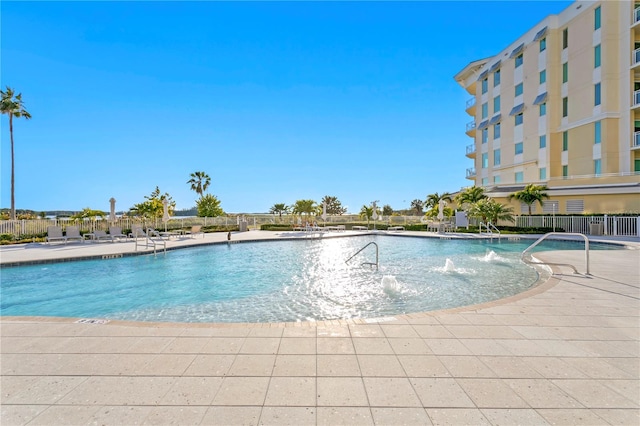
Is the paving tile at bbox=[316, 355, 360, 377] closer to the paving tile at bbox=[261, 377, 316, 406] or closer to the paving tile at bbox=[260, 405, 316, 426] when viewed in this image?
the paving tile at bbox=[261, 377, 316, 406]

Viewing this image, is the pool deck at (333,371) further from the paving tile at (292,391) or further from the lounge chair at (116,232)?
the lounge chair at (116,232)

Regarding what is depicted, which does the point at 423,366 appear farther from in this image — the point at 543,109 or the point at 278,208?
the point at 278,208

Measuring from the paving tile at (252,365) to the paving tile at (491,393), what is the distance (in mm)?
1645

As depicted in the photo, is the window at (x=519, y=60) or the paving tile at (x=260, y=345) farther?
the window at (x=519, y=60)

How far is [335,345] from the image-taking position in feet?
10.2

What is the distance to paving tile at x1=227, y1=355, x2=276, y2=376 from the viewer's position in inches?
102

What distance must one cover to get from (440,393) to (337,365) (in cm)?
88

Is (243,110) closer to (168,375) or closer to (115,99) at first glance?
(115,99)

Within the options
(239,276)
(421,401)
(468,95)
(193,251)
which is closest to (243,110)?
(193,251)

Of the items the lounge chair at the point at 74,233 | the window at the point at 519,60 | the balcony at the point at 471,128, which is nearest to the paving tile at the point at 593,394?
the lounge chair at the point at 74,233

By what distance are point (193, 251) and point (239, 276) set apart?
5.63 metres

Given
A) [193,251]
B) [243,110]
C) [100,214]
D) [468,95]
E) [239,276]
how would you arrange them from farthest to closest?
1. [468,95]
2. [243,110]
3. [100,214]
4. [193,251]
5. [239,276]

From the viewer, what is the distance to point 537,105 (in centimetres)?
2355

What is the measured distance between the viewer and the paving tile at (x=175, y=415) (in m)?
1.99
